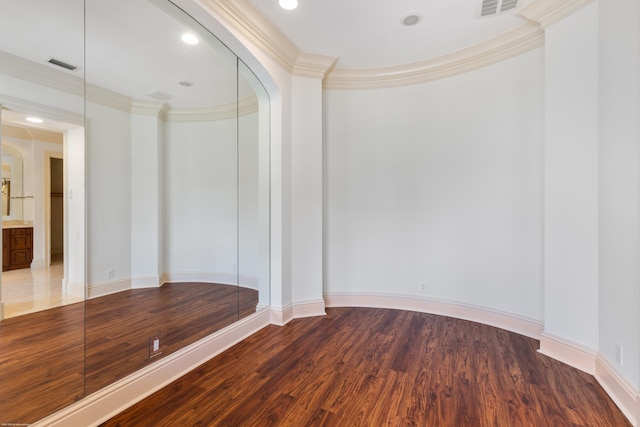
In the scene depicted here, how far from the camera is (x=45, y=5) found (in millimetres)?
2014

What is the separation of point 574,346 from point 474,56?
309 centimetres

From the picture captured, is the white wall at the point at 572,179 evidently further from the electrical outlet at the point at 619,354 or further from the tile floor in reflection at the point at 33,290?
the tile floor in reflection at the point at 33,290

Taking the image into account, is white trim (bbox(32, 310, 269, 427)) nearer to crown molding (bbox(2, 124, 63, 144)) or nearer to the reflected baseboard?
the reflected baseboard

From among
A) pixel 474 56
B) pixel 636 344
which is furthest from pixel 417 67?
pixel 636 344

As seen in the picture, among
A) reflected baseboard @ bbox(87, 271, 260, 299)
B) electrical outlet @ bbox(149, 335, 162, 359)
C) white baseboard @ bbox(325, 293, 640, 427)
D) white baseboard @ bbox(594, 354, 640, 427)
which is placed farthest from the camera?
electrical outlet @ bbox(149, 335, 162, 359)

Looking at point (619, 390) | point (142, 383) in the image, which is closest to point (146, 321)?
point (142, 383)

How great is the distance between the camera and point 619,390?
1.91 m

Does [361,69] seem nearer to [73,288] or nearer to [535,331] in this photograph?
[535,331]

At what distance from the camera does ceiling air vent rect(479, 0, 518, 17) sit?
252 centimetres

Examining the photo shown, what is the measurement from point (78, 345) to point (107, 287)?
0.42 meters

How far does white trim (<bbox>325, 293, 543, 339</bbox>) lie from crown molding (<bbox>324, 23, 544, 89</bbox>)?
9.34 ft

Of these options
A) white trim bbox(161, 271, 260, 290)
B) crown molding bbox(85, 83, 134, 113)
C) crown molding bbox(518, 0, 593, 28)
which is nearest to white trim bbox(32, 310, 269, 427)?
white trim bbox(161, 271, 260, 290)

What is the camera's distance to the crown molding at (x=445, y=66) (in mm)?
2904

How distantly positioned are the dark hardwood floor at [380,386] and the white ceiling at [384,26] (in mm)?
3198
